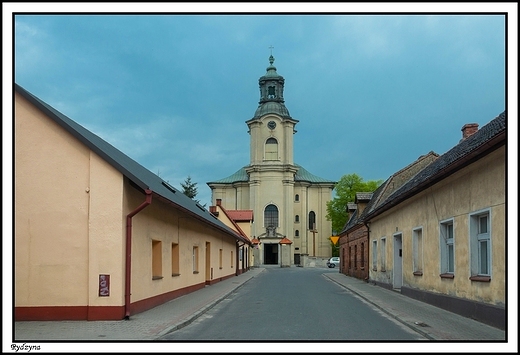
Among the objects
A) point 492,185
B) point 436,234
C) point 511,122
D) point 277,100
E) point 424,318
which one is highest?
point 277,100

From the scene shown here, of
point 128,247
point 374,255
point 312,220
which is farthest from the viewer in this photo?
point 312,220

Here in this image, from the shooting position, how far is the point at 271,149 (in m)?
81.8

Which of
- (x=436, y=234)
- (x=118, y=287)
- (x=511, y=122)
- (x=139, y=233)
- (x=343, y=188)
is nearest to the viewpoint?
(x=511, y=122)

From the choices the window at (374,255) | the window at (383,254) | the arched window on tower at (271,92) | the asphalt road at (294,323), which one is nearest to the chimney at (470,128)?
the window at (383,254)

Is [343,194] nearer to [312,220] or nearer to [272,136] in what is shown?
[312,220]

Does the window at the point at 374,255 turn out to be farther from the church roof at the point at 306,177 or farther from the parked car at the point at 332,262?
the church roof at the point at 306,177

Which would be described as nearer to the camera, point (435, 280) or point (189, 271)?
point (435, 280)

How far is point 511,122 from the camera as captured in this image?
1006 cm

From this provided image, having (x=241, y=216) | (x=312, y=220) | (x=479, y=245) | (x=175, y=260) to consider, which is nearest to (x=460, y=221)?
(x=479, y=245)

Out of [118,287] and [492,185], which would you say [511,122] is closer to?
[492,185]

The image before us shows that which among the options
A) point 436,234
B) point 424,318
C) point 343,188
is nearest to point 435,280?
point 436,234

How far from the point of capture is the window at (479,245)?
12.7 metres

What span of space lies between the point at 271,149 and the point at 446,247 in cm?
6616

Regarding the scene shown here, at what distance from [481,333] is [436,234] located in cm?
570
